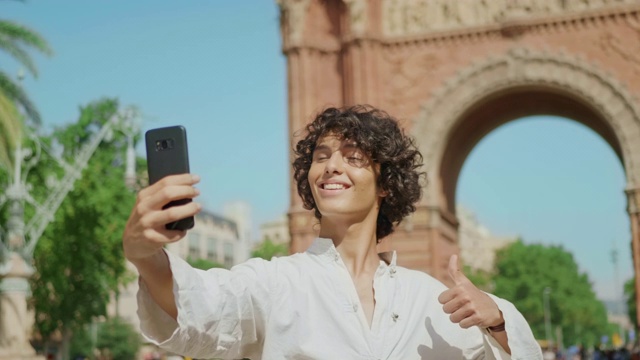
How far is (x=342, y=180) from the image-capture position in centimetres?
286

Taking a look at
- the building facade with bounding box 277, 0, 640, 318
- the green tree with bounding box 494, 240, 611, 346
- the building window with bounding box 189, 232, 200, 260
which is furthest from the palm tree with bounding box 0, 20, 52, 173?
the building window with bounding box 189, 232, 200, 260

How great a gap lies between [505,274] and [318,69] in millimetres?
51843

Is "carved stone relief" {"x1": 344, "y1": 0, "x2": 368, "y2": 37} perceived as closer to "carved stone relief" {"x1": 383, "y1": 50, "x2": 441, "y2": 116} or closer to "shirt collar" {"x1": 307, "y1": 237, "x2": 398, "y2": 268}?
"carved stone relief" {"x1": 383, "y1": 50, "x2": 441, "y2": 116}

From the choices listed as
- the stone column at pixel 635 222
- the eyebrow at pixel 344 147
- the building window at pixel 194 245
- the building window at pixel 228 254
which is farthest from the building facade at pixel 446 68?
the building window at pixel 228 254

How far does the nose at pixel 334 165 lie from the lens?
2.85m

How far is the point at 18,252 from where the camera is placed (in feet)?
56.0

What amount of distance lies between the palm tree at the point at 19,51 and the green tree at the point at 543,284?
56504 millimetres

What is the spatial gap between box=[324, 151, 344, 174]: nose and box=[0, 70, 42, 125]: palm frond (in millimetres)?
14402

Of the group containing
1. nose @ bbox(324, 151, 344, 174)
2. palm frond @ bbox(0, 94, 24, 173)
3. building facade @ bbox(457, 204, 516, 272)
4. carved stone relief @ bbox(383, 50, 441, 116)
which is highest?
carved stone relief @ bbox(383, 50, 441, 116)

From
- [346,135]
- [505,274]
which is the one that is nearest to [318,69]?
[346,135]

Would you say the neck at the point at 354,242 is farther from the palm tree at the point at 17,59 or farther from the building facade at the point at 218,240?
the building facade at the point at 218,240

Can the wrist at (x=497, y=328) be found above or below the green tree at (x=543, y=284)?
above

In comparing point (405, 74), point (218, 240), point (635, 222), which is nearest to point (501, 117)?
point (405, 74)

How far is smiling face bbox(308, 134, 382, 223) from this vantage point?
9.39 feet
